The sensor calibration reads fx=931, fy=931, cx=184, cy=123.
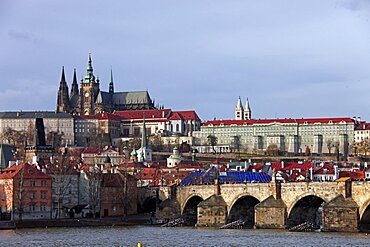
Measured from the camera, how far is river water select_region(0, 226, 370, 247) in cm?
5938

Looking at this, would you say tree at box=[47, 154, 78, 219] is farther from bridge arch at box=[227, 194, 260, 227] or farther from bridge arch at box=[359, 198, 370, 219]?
bridge arch at box=[359, 198, 370, 219]

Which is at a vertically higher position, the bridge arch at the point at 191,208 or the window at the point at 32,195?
the window at the point at 32,195

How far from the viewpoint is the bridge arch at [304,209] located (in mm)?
71875

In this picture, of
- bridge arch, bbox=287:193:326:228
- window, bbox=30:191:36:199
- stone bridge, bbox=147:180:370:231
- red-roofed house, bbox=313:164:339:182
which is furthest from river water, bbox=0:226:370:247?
red-roofed house, bbox=313:164:339:182

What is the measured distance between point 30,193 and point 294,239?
30.8 m

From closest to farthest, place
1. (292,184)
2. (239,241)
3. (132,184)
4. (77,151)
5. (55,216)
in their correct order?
(239,241) < (292,184) < (55,216) < (132,184) < (77,151)

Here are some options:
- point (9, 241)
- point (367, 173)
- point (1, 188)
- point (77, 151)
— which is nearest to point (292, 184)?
point (9, 241)

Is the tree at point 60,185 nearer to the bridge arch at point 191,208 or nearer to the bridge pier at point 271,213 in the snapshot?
the bridge arch at point 191,208

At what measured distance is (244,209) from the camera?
8062cm

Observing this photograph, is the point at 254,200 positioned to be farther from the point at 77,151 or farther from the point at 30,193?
the point at 77,151

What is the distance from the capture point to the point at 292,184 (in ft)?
237

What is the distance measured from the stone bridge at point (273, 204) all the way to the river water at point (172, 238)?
213 centimetres

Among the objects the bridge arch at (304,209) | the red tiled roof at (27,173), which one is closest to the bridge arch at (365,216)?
the bridge arch at (304,209)

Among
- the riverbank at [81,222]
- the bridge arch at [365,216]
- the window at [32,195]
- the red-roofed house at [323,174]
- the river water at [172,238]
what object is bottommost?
the river water at [172,238]
